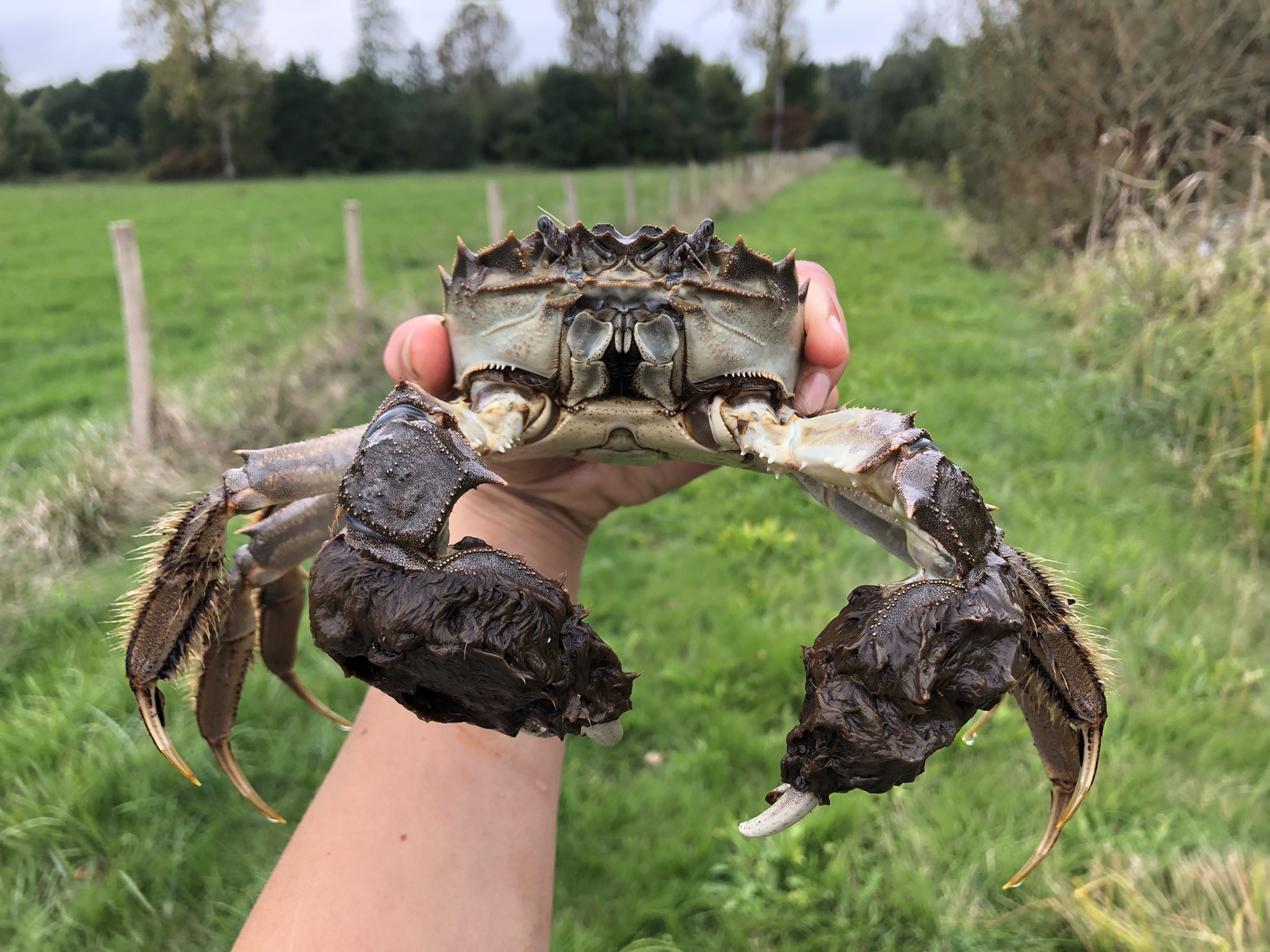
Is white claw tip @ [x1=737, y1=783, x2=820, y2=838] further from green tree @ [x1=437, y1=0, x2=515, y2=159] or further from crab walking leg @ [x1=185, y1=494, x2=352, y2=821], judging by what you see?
green tree @ [x1=437, y1=0, x2=515, y2=159]

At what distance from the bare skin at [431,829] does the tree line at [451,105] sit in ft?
85.7

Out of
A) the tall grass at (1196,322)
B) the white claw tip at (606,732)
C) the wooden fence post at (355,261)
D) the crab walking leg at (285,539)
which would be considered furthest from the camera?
the wooden fence post at (355,261)

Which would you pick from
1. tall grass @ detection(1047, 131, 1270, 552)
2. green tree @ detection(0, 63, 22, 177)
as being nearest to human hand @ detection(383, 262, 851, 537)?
tall grass @ detection(1047, 131, 1270, 552)

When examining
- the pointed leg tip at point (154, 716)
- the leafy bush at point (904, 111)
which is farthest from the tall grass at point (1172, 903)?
the leafy bush at point (904, 111)

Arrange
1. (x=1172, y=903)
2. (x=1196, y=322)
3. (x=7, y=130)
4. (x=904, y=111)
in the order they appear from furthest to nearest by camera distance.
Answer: (x=904, y=111) < (x=7, y=130) < (x=1196, y=322) < (x=1172, y=903)

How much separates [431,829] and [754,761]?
1.49 meters

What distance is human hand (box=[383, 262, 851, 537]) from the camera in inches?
81.5

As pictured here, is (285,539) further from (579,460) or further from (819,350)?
(819,350)

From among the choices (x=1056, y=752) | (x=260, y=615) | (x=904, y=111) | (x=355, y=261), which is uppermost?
(x=904, y=111)

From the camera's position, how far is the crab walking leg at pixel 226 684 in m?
2.09

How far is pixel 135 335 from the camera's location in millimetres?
4602

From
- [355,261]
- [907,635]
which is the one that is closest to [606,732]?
[907,635]

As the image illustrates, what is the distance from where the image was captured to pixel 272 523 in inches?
75.7

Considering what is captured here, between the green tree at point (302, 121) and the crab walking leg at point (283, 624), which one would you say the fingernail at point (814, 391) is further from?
the green tree at point (302, 121)
